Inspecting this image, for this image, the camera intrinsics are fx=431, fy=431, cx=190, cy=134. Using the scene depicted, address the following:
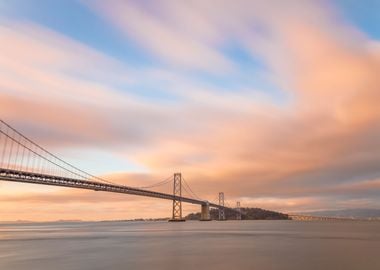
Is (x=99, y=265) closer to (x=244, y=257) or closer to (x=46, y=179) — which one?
(x=244, y=257)

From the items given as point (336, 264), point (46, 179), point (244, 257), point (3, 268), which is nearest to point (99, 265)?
point (3, 268)

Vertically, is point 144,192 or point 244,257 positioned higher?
point 144,192

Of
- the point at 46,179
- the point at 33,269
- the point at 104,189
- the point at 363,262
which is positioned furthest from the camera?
the point at 104,189

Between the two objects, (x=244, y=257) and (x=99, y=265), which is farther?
(x=244, y=257)

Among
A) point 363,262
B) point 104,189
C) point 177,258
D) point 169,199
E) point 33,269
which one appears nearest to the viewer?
point 33,269

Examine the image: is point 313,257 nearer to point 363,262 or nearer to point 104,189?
point 363,262

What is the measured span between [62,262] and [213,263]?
29.4 feet

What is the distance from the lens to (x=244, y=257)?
27.3 metres

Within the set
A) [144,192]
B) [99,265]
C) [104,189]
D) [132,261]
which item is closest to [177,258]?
[132,261]

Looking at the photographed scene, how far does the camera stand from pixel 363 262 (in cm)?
2409

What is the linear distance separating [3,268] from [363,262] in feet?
64.6

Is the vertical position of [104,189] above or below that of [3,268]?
above

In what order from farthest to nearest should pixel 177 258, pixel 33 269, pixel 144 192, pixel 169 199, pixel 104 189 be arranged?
pixel 169 199, pixel 144 192, pixel 104 189, pixel 177 258, pixel 33 269

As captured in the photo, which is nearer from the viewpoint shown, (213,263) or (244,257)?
(213,263)
